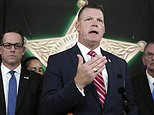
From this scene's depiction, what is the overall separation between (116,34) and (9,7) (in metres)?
1.33

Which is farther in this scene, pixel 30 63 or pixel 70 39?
pixel 70 39

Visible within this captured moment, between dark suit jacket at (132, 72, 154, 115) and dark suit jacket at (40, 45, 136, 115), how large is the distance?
0.70 meters

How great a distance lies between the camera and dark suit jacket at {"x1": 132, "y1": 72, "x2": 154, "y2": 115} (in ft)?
9.53

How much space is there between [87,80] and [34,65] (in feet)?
6.15

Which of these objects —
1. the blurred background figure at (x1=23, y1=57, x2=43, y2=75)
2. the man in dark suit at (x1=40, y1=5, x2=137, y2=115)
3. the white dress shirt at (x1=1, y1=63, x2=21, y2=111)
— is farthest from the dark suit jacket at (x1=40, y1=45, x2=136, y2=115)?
the blurred background figure at (x1=23, y1=57, x2=43, y2=75)

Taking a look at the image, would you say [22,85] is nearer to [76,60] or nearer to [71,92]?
[76,60]

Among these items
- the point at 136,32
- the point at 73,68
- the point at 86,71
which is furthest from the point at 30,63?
the point at 86,71

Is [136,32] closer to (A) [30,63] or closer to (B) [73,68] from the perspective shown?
(A) [30,63]

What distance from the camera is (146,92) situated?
3037 mm

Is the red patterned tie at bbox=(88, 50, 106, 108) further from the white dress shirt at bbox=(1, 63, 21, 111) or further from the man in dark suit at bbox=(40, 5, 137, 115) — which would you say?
the white dress shirt at bbox=(1, 63, 21, 111)

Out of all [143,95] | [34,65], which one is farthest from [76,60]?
[34,65]

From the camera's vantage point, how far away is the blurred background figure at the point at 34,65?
366cm

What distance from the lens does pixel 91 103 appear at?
6.73ft

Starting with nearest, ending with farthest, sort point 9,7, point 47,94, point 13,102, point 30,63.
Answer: point 47,94, point 13,102, point 30,63, point 9,7
